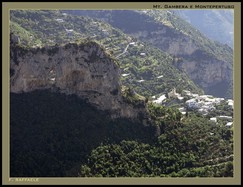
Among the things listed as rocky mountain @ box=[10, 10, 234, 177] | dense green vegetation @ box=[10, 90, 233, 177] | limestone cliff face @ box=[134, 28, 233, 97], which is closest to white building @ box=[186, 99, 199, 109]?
rocky mountain @ box=[10, 10, 234, 177]

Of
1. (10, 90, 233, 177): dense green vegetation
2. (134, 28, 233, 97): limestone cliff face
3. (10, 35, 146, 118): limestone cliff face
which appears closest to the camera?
(10, 90, 233, 177): dense green vegetation

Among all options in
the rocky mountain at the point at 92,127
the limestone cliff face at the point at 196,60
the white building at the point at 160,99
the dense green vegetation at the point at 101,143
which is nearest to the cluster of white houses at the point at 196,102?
the white building at the point at 160,99

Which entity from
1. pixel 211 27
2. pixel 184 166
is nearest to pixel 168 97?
pixel 184 166

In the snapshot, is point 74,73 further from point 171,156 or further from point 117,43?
point 117,43

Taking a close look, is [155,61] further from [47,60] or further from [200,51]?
[47,60]

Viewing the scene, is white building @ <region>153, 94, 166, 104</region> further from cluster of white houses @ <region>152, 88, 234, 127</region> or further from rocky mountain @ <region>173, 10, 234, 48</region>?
rocky mountain @ <region>173, 10, 234, 48</region>
